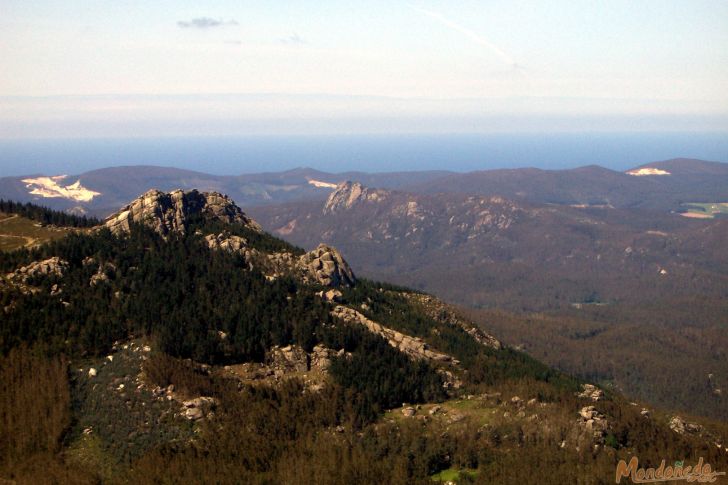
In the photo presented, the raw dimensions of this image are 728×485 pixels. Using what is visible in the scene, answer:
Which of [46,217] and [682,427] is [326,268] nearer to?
[682,427]

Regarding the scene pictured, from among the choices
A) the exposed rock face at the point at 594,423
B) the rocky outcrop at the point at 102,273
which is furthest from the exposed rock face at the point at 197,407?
the exposed rock face at the point at 594,423

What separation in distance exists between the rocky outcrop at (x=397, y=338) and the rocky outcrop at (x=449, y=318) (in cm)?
2270

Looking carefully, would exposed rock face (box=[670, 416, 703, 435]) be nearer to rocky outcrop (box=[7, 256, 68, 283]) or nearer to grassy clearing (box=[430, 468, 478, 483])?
grassy clearing (box=[430, 468, 478, 483])

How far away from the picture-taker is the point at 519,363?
128750 millimetres

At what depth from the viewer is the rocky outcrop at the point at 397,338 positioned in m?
119

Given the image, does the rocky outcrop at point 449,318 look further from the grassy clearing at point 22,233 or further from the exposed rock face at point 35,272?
the grassy clearing at point 22,233

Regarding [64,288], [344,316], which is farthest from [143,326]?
[344,316]

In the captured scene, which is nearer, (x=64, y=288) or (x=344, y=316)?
(x=64, y=288)

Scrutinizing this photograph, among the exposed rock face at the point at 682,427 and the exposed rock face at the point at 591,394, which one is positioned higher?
the exposed rock face at the point at 591,394

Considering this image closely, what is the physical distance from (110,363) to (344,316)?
4352 cm

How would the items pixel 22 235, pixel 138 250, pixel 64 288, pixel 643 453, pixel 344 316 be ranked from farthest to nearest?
pixel 22 235
pixel 138 250
pixel 344 316
pixel 64 288
pixel 643 453

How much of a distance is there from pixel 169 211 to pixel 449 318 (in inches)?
2806

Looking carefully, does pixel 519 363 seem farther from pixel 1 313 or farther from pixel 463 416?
pixel 1 313

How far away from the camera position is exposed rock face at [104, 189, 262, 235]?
5743 inches
